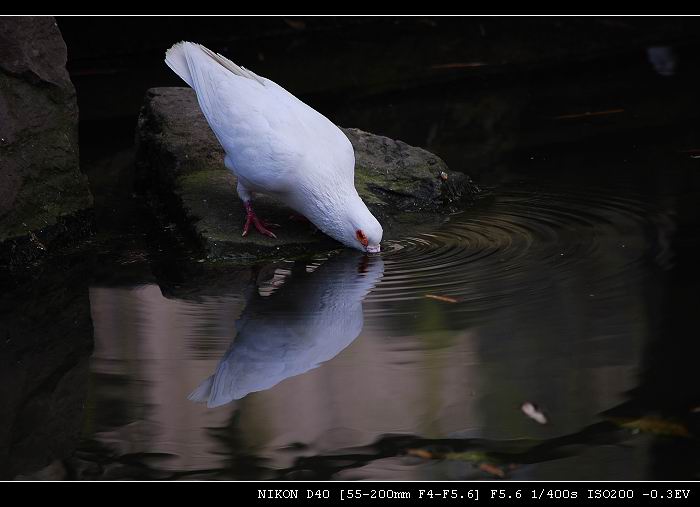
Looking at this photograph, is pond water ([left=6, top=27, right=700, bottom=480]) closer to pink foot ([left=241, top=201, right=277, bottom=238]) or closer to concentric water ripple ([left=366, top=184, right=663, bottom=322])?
concentric water ripple ([left=366, top=184, right=663, bottom=322])

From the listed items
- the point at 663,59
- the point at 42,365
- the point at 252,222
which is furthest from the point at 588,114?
the point at 42,365

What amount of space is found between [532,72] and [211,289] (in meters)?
5.48

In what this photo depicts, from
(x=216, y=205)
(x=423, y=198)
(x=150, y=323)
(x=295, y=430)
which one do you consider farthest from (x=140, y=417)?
(x=423, y=198)

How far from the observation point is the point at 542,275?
4.96 meters

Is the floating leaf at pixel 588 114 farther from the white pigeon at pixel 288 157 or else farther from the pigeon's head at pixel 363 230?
the pigeon's head at pixel 363 230

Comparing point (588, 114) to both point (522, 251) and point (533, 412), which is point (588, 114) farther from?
point (533, 412)

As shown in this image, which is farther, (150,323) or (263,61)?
(263,61)

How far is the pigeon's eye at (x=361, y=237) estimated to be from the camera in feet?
17.5

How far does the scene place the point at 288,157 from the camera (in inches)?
211

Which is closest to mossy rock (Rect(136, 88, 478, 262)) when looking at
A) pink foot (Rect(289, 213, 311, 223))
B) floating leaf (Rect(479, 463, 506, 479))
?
pink foot (Rect(289, 213, 311, 223))

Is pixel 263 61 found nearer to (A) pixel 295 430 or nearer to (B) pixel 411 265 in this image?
(B) pixel 411 265

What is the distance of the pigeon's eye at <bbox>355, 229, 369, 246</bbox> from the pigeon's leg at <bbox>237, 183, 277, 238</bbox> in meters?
0.48

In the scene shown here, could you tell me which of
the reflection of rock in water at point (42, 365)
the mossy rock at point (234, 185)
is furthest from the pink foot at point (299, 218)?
the reflection of rock in water at point (42, 365)

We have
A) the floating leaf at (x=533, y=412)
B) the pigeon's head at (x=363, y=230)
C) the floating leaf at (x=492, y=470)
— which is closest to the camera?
the floating leaf at (x=492, y=470)
